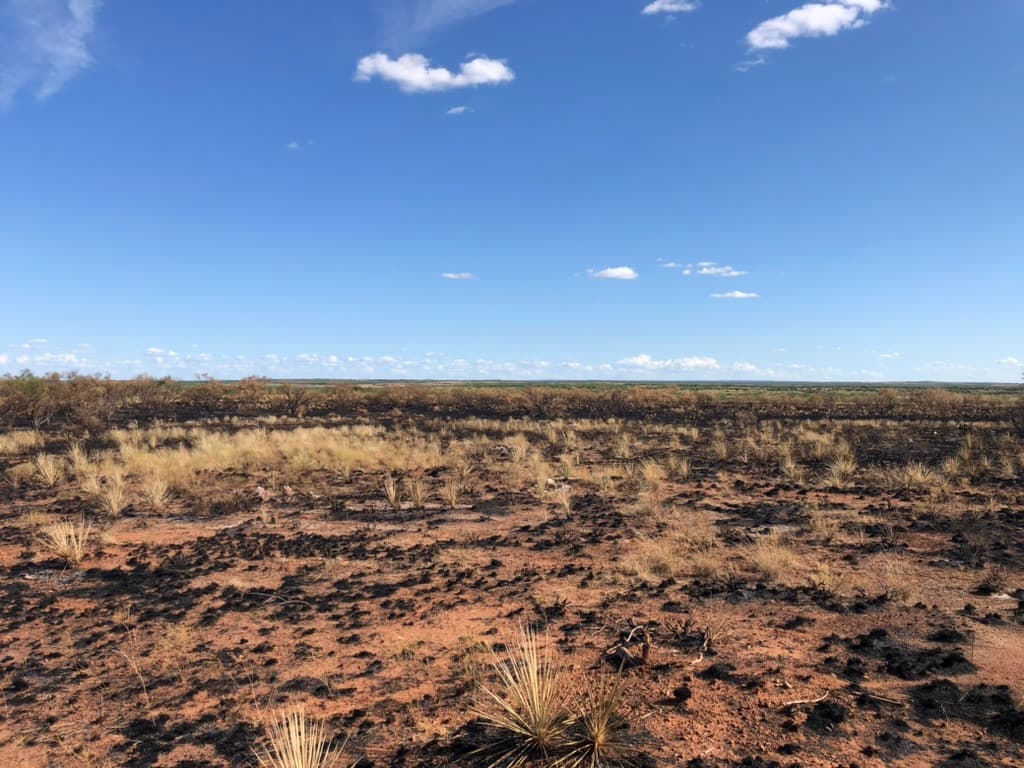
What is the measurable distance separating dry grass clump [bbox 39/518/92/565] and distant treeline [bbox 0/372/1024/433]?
20.3 metres

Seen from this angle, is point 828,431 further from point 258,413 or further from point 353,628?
point 258,413

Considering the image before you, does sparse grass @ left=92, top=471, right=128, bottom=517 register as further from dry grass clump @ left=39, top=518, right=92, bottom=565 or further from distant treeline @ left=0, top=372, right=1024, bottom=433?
distant treeline @ left=0, top=372, right=1024, bottom=433

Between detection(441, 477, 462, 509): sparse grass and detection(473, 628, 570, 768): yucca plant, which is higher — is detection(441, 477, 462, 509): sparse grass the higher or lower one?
the lower one

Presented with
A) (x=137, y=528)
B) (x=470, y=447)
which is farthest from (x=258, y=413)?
(x=137, y=528)

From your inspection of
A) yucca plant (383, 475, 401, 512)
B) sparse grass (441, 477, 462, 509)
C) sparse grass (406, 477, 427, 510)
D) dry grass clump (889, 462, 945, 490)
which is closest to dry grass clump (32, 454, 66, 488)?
yucca plant (383, 475, 401, 512)

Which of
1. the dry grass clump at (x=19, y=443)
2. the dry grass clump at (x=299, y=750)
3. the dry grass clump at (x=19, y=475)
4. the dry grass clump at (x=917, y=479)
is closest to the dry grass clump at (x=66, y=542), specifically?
the dry grass clump at (x=299, y=750)

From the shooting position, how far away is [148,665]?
17.4ft

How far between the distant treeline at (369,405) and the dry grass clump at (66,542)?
20.3m

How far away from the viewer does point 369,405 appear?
145 ft

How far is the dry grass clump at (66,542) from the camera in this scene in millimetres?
8352

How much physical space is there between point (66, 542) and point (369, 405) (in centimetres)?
3610

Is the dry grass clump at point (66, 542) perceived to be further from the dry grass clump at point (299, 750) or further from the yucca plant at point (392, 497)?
the dry grass clump at point (299, 750)

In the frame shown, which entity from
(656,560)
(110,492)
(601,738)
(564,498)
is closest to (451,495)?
(564,498)

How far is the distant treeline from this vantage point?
3023 centimetres
